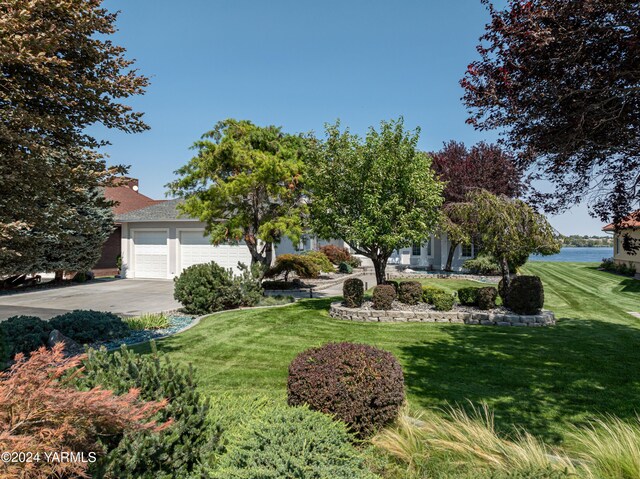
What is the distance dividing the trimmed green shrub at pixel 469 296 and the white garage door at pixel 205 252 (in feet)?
40.5

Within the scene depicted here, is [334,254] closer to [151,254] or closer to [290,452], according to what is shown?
[151,254]

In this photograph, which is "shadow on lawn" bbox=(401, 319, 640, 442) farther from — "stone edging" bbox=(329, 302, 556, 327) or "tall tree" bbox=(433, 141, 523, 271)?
"tall tree" bbox=(433, 141, 523, 271)

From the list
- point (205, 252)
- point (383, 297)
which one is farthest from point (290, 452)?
point (205, 252)

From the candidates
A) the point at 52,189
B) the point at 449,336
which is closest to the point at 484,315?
the point at 449,336

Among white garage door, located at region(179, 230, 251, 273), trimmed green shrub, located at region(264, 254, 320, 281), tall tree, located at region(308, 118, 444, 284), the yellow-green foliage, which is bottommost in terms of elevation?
the yellow-green foliage

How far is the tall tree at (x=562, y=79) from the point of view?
4684mm

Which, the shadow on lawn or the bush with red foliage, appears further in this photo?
the shadow on lawn

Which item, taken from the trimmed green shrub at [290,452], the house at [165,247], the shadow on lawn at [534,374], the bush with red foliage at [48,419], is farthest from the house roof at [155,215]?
the bush with red foliage at [48,419]

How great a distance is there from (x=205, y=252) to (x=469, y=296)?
15.4m

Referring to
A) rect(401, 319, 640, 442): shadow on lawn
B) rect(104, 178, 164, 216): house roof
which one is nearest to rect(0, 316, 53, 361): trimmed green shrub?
rect(401, 319, 640, 442): shadow on lawn

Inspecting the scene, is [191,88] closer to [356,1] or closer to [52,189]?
[356,1]

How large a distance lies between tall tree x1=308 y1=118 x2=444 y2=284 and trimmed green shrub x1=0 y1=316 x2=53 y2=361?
320 inches

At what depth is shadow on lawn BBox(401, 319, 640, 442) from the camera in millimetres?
5324

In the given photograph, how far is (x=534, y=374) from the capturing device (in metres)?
6.84
